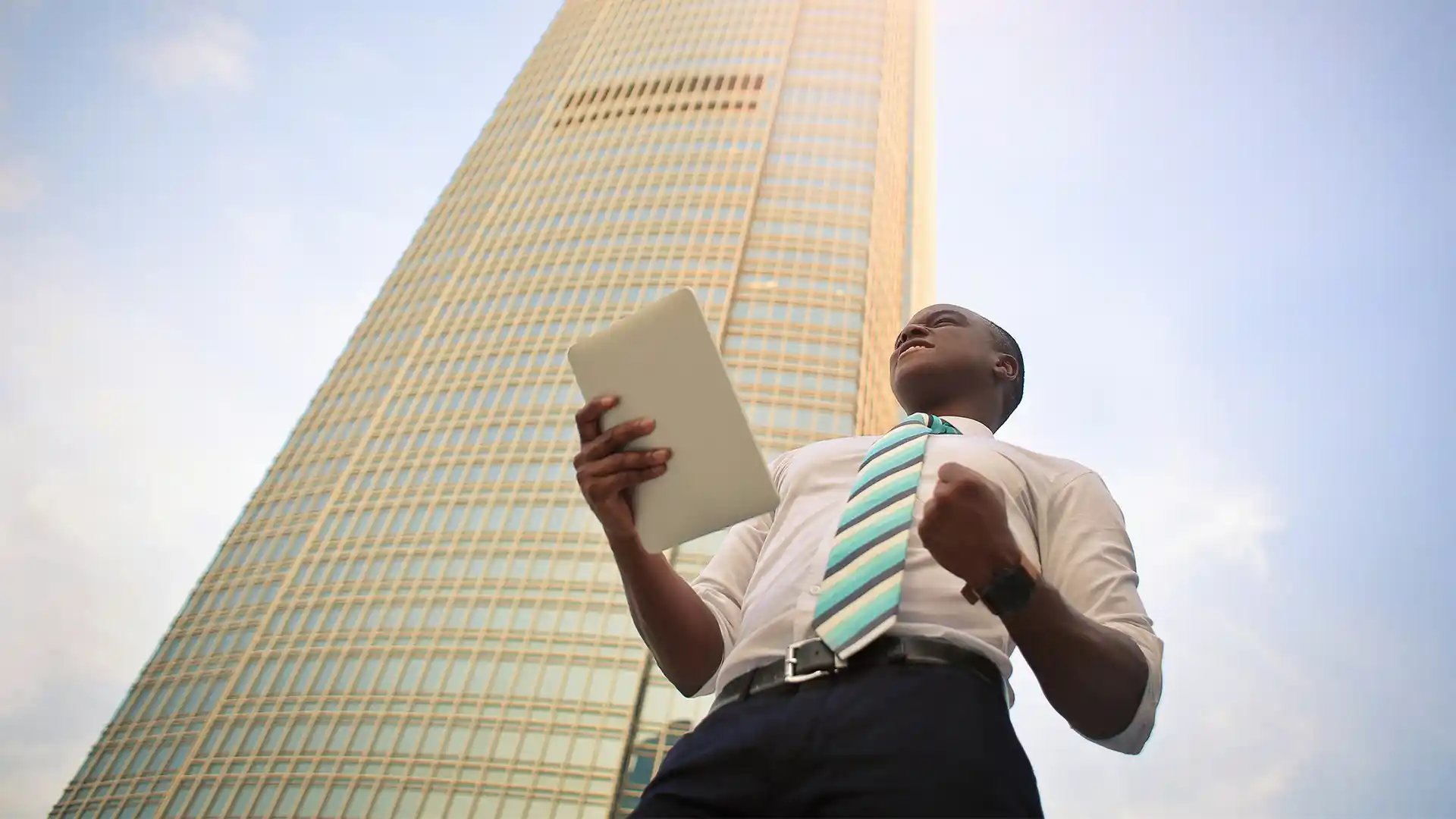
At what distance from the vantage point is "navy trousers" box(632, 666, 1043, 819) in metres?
1.42

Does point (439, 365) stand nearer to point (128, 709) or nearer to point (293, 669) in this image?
point (293, 669)

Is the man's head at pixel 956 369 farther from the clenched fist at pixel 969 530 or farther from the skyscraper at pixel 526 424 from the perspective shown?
the skyscraper at pixel 526 424

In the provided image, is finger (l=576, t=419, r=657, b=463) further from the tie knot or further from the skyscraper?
the skyscraper

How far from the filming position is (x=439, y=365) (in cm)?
4694

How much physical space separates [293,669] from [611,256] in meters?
25.1

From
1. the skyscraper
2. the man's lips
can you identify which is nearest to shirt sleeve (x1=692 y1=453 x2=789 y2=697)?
the man's lips

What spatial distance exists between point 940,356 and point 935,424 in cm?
40

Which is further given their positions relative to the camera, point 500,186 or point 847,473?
point 500,186

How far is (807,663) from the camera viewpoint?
1.63 m

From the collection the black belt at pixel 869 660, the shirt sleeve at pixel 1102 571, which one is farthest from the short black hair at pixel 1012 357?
the black belt at pixel 869 660

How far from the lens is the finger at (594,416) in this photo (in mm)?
1848

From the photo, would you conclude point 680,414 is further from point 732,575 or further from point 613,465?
point 732,575

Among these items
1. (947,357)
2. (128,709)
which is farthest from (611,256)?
(947,357)

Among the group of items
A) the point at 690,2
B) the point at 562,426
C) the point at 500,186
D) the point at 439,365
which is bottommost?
the point at 562,426
